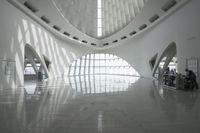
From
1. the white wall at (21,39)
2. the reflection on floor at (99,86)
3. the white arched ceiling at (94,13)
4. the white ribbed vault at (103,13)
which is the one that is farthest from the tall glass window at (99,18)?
the reflection on floor at (99,86)

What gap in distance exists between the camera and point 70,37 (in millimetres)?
35688

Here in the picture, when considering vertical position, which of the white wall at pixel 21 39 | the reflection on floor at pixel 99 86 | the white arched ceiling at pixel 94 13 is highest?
the white arched ceiling at pixel 94 13

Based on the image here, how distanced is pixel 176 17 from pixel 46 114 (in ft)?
52.1

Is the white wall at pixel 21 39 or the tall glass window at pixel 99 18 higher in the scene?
the tall glass window at pixel 99 18

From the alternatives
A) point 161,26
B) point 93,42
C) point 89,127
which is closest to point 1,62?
point 89,127

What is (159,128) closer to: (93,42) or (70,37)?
(70,37)

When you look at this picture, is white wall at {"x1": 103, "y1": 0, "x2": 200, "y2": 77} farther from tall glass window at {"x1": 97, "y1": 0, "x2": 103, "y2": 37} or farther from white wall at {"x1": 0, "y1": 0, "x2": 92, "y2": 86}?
white wall at {"x1": 0, "y1": 0, "x2": 92, "y2": 86}

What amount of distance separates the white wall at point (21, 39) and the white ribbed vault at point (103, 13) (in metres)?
3.83

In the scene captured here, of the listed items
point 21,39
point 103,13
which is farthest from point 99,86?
point 103,13

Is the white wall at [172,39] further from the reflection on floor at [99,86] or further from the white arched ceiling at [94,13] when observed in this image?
the reflection on floor at [99,86]

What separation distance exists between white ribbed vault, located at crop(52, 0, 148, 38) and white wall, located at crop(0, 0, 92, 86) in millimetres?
3835

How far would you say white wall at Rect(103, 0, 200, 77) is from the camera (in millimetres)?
15305

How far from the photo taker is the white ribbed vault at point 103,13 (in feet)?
96.3

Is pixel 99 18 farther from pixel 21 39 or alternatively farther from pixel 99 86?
pixel 99 86
